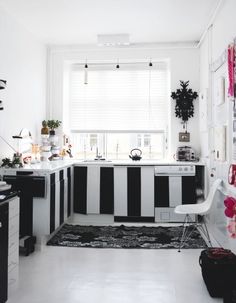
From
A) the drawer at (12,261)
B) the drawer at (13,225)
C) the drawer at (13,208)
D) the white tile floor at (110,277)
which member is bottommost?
the white tile floor at (110,277)

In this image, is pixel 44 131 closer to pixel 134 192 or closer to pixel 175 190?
pixel 134 192

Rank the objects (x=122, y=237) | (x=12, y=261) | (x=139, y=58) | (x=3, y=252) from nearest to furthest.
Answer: (x=3, y=252)
(x=12, y=261)
(x=122, y=237)
(x=139, y=58)

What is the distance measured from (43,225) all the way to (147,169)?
1945mm

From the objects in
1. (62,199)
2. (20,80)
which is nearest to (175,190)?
(62,199)

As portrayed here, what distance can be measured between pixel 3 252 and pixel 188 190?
128 inches

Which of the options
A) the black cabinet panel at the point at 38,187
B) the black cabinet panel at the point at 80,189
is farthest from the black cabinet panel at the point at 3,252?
the black cabinet panel at the point at 80,189

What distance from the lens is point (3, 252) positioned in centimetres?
224

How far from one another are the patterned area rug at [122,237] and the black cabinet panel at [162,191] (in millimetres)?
408

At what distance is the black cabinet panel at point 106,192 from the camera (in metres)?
4.85

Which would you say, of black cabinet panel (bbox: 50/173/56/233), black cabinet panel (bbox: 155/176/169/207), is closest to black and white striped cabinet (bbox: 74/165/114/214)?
black cabinet panel (bbox: 155/176/169/207)

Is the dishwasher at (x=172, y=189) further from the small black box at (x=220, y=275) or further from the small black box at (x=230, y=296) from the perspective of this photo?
the small black box at (x=230, y=296)

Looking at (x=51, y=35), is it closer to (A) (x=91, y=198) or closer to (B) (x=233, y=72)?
(A) (x=91, y=198)

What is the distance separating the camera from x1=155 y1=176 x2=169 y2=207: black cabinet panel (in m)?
4.84

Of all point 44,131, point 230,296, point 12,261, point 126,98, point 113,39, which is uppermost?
point 113,39
